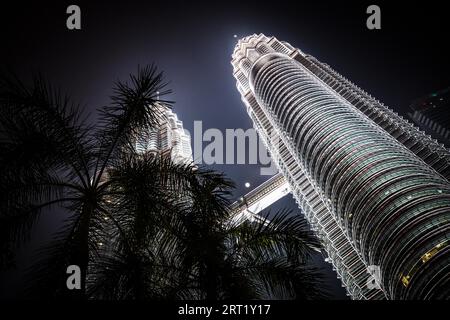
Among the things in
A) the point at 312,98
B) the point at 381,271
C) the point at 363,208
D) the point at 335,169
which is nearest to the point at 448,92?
the point at 312,98

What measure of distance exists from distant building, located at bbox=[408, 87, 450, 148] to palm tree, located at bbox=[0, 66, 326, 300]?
298ft

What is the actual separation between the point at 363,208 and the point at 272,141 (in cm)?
5367

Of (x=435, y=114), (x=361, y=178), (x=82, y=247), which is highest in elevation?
(x=435, y=114)

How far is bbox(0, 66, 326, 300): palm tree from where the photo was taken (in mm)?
A: 8648

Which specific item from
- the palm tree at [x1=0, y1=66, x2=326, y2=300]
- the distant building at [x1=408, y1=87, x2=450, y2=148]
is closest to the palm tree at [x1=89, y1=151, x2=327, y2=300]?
the palm tree at [x1=0, y1=66, x2=326, y2=300]

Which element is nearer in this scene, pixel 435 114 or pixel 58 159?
pixel 58 159

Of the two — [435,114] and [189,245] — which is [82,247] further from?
[435,114]

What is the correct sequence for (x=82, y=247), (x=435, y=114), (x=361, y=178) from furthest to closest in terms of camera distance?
(x=435, y=114) → (x=361, y=178) → (x=82, y=247)

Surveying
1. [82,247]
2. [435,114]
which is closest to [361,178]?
[435,114]

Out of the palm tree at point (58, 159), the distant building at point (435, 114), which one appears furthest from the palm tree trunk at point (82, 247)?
the distant building at point (435, 114)

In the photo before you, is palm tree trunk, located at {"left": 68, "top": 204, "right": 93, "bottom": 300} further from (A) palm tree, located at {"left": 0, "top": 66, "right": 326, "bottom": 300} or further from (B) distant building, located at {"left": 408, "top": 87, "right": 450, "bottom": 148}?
(B) distant building, located at {"left": 408, "top": 87, "right": 450, "bottom": 148}

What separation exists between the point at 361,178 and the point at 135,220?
5992 cm

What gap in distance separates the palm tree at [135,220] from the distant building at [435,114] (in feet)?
298

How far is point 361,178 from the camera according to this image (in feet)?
212
